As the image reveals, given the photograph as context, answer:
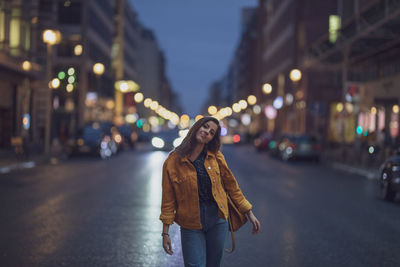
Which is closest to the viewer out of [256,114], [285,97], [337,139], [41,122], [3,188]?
[3,188]

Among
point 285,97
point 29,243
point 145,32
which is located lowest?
point 29,243

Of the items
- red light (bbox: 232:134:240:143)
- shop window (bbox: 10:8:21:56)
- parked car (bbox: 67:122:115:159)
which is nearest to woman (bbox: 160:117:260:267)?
parked car (bbox: 67:122:115:159)

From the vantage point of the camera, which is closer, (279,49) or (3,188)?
(3,188)

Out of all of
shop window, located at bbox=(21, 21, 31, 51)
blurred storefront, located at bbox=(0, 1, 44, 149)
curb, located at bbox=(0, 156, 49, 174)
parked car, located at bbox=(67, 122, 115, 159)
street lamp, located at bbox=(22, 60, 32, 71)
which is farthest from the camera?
shop window, located at bbox=(21, 21, 31, 51)

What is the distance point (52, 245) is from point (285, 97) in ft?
192

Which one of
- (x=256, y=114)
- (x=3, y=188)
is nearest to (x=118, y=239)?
(x=3, y=188)

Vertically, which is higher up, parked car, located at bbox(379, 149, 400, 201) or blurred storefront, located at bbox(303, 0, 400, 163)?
blurred storefront, located at bbox(303, 0, 400, 163)

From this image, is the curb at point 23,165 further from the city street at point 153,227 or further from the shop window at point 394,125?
the shop window at point 394,125

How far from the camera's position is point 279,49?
7194 centimetres

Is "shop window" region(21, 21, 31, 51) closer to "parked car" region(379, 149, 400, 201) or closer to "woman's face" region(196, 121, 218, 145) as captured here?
"parked car" region(379, 149, 400, 201)

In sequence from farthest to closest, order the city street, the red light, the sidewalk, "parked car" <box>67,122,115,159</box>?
the red light → "parked car" <box>67,122,115,159</box> → the sidewalk → the city street

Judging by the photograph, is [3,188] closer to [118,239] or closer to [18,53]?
[118,239]

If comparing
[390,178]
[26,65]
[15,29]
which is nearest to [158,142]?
[26,65]

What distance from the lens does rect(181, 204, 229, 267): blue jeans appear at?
451cm
